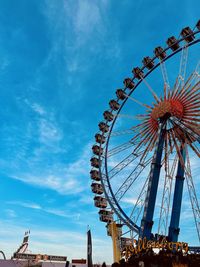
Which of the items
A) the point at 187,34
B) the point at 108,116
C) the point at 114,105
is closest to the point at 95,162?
the point at 108,116

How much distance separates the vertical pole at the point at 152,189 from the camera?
25.0 m

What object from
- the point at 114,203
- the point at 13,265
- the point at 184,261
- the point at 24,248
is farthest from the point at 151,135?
the point at 24,248

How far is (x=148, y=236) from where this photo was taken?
25.0 metres

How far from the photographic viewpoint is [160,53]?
31.4 m

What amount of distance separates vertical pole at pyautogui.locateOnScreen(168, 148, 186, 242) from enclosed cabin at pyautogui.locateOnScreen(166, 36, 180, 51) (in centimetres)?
1053

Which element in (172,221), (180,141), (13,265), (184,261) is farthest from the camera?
(13,265)

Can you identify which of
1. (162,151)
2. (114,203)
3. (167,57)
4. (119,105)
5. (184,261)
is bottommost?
(184,261)

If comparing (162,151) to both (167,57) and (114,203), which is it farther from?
(167,57)

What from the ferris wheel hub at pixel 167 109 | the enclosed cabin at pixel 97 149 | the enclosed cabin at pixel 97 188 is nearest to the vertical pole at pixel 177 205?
the ferris wheel hub at pixel 167 109

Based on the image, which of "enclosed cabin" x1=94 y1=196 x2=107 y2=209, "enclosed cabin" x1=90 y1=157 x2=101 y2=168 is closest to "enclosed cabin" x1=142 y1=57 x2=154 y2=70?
"enclosed cabin" x1=90 y1=157 x2=101 y2=168

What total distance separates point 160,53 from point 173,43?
1576 mm

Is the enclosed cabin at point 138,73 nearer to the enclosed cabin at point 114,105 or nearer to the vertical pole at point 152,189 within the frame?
the enclosed cabin at point 114,105

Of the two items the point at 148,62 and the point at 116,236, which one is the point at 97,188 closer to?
the point at 116,236

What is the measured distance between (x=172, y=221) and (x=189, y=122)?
8.11 metres
